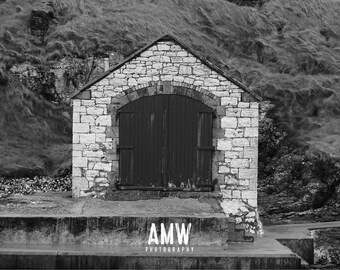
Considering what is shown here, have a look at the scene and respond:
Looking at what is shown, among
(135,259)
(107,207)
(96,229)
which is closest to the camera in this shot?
(135,259)

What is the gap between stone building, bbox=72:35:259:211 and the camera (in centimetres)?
1435

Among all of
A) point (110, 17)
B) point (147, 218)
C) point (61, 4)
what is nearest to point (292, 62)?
point (110, 17)

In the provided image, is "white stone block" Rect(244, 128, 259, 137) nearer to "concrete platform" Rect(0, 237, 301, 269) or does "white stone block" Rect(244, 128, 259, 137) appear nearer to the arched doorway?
the arched doorway

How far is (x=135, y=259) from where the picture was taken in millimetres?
11578

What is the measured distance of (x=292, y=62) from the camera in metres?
22.9

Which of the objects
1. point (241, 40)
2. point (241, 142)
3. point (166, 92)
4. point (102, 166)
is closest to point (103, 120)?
point (102, 166)

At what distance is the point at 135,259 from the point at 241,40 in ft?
47.0

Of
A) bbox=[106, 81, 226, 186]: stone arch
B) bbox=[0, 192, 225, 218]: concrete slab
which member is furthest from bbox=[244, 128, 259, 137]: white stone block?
bbox=[0, 192, 225, 218]: concrete slab

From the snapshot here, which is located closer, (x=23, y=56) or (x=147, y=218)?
(x=147, y=218)

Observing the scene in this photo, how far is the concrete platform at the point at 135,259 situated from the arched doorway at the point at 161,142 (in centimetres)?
286

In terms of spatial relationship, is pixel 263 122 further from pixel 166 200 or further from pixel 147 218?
pixel 147 218

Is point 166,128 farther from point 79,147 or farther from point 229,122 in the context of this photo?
point 79,147

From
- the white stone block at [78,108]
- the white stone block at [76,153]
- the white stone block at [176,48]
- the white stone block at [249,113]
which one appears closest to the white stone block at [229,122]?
the white stone block at [249,113]

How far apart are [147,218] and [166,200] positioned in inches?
69.5
